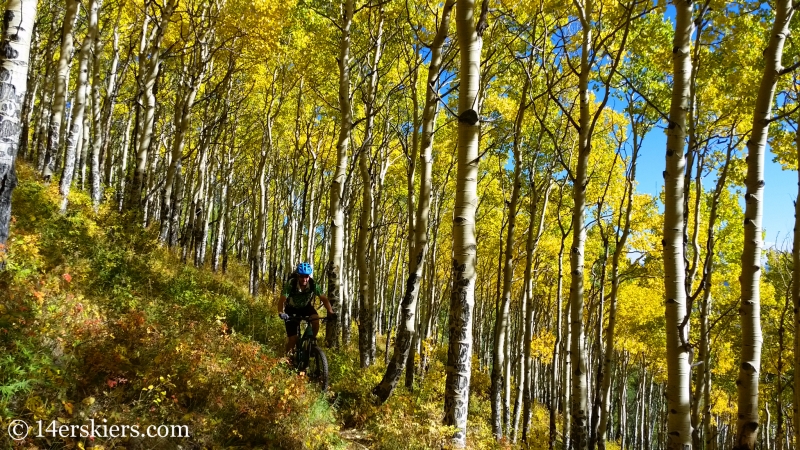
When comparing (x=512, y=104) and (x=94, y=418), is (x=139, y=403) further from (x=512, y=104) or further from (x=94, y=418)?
(x=512, y=104)

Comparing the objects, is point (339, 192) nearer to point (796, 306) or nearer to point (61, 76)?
point (61, 76)

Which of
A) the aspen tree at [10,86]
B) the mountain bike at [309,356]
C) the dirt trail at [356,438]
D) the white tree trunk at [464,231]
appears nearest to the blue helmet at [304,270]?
the mountain bike at [309,356]

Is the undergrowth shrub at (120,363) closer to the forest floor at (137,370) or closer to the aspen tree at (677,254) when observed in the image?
the forest floor at (137,370)

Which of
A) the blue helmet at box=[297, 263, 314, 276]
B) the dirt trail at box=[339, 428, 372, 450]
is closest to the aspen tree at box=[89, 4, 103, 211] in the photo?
the blue helmet at box=[297, 263, 314, 276]

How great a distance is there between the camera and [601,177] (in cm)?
1194

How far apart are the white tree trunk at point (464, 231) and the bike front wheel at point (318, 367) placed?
1.99m

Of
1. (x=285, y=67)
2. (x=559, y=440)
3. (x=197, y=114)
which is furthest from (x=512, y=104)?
(x=559, y=440)

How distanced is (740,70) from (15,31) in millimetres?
10547

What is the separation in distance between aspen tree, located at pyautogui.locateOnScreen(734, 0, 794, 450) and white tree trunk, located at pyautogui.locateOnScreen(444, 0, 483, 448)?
2.51 metres

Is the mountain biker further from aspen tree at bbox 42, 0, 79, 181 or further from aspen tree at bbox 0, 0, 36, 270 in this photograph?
aspen tree at bbox 42, 0, 79, 181

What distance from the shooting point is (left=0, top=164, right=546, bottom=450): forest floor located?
360 cm

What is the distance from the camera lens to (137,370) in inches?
171

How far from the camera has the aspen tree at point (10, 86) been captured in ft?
13.0

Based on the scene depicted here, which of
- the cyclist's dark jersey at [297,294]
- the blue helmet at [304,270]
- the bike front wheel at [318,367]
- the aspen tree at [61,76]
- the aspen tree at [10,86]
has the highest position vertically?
the aspen tree at [61,76]
